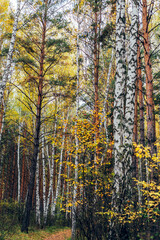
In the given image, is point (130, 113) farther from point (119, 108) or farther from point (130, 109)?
point (119, 108)

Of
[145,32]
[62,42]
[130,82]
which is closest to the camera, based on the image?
[130,82]

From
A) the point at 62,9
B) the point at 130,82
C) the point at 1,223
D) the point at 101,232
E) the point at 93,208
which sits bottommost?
the point at 1,223

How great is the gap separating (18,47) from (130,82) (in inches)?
259

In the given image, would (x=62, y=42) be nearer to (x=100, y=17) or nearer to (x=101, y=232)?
(x=100, y=17)

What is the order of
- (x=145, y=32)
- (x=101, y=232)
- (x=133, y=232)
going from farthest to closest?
(x=145, y=32) < (x=101, y=232) < (x=133, y=232)

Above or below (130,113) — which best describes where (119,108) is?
above

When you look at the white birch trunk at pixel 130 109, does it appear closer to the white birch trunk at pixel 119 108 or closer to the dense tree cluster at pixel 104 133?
the dense tree cluster at pixel 104 133

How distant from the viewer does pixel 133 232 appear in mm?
3154

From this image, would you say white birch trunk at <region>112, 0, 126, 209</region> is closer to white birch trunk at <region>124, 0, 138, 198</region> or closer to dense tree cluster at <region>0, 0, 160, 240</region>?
dense tree cluster at <region>0, 0, 160, 240</region>

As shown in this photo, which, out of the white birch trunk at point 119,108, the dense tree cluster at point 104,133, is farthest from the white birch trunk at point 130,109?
the white birch trunk at point 119,108

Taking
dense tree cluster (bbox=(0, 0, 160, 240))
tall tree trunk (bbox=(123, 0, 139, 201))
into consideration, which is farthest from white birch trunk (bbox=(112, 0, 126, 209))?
tall tree trunk (bbox=(123, 0, 139, 201))

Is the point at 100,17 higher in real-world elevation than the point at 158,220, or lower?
higher

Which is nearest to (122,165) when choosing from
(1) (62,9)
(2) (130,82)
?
(2) (130,82)

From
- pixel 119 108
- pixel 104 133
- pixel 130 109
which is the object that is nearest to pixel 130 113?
pixel 130 109
